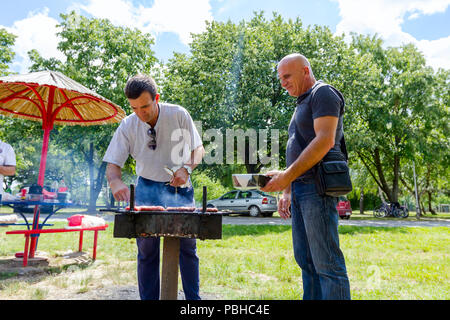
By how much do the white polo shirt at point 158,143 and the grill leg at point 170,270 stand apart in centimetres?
80

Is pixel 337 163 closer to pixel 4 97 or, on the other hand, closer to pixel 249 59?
pixel 4 97

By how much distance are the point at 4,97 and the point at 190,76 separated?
14.4m

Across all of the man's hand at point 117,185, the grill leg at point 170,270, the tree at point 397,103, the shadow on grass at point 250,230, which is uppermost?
the tree at point 397,103

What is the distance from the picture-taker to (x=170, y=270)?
241 centimetres

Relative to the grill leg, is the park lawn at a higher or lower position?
lower

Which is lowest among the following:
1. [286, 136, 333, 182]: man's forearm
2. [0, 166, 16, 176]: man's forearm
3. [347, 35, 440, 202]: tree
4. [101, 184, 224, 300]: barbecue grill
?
[101, 184, 224, 300]: barbecue grill

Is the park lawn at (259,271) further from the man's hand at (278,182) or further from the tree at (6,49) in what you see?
the tree at (6,49)

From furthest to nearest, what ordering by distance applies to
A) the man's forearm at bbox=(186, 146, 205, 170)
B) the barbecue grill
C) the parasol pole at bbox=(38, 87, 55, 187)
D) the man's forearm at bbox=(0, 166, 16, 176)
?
the parasol pole at bbox=(38, 87, 55, 187), the man's forearm at bbox=(0, 166, 16, 176), the man's forearm at bbox=(186, 146, 205, 170), the barbecue grill

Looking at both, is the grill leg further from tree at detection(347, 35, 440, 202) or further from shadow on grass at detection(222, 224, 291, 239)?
tree at detection(347, 35, 440, 202)

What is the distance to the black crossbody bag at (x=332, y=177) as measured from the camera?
2.22 meters

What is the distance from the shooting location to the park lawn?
3.88 m

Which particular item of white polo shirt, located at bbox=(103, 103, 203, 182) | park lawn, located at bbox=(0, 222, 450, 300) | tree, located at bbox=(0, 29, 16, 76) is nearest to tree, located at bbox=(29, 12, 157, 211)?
tree, located at bbox=(0, 29, 16, 76)

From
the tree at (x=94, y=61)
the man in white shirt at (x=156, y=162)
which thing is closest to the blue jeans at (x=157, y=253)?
the man in white shirt at (x=156, y=162)

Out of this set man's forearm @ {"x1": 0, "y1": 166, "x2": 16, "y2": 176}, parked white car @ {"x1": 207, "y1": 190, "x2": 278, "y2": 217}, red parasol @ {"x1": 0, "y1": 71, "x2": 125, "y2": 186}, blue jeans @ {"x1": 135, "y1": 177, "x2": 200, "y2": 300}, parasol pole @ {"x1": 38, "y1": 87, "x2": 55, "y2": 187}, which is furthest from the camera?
parked white car @ {"x1": 207, "y1": 190, "x2": 278, "y2": 217}
